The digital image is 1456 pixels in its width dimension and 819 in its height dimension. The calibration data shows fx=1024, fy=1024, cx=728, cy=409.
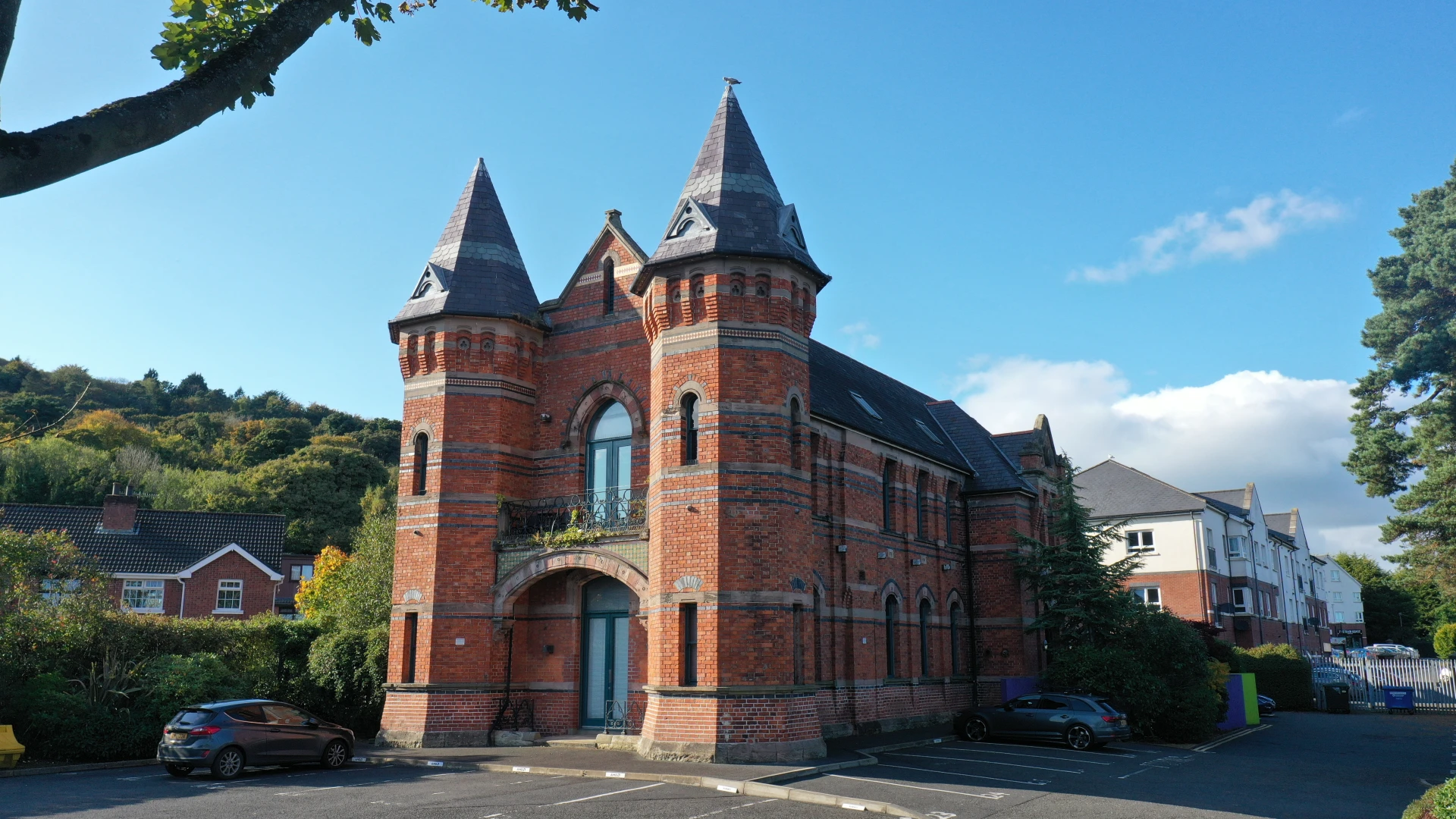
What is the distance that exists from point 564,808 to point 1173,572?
43612mm

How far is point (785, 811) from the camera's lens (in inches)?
518

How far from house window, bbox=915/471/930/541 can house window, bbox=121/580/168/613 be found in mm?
31406

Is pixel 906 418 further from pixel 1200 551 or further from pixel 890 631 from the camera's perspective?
pixel 1200 551

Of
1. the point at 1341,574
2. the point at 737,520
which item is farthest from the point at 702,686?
the point at 1341,574

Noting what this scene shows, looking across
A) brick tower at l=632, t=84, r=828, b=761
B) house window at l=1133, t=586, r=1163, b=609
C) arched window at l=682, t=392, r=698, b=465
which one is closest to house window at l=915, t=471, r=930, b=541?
brick tower at l=632, t=84, r=828, b=761

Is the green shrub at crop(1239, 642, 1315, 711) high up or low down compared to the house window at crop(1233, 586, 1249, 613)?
down

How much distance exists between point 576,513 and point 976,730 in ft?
33.9

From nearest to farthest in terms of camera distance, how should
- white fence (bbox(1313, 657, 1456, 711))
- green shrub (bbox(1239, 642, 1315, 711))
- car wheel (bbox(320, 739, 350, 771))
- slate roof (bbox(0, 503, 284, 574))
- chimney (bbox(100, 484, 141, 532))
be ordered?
car wheel (bbox(320, 739, 350, 771)), white fence (bbox(1313, 657, 1456, 711)), green shrub (bbox(1239, 642, 1315, 711)), slate roof (bbox(0, 503, 284, 574)), chimney (bbox(100, 484, 141, 532))

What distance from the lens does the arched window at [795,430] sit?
789 inches

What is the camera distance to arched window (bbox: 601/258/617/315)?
23328 millimetres

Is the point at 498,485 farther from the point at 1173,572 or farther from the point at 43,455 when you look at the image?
the point at 43,455

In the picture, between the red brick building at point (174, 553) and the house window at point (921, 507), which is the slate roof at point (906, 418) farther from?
the red brick building at point (174, 553)

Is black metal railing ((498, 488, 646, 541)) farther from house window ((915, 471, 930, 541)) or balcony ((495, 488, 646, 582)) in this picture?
house window ((915, 471, 930, 541))

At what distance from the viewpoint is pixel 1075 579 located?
26.6 m
